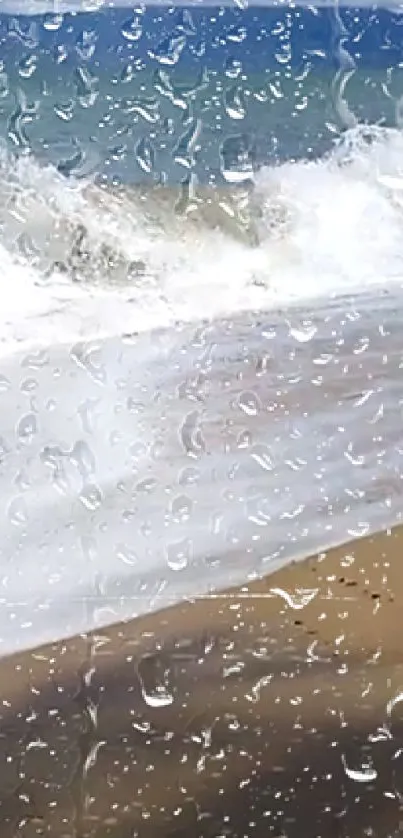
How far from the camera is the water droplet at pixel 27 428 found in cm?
130

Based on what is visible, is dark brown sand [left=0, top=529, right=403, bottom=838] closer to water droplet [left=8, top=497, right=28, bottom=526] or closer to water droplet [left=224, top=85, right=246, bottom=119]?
water droplet [left=8, top=497, right=28, bottom=526]

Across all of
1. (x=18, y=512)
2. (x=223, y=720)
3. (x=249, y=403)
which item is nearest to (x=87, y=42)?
(x=249, y=403)

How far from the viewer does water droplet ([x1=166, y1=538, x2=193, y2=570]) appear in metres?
1.06

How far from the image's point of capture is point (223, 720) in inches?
32.8

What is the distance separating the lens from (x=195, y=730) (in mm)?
822

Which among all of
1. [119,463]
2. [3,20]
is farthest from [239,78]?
[119,463]

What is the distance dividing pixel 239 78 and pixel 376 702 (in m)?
1.63

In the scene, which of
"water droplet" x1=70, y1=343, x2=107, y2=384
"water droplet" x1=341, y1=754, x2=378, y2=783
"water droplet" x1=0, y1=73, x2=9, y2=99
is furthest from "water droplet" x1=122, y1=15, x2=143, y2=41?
"water droplet" x1=341, y1=754, x2=378, y2=783

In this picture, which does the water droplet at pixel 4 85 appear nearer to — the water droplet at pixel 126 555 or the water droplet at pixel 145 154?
the water droplet at pixel 145 154

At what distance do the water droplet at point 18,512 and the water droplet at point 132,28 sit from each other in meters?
0.93

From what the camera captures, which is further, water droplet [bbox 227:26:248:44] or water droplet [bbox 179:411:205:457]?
water droplet [bbox 227:26:248:44]

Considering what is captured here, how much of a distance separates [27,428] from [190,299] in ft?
2.17

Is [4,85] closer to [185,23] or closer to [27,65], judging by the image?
[27,65]

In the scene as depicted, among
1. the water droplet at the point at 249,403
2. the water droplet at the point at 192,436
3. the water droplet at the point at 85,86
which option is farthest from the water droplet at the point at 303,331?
the water droplet at the point at 85,86
